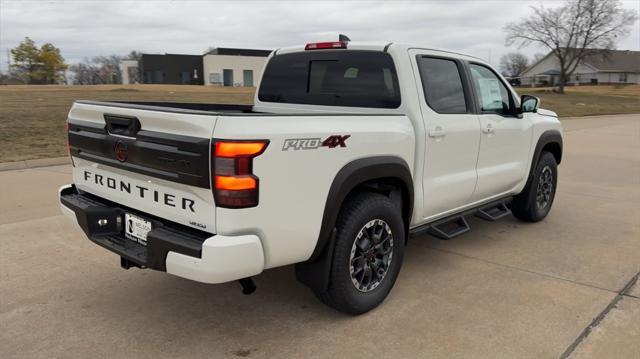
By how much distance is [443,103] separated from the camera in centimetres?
426

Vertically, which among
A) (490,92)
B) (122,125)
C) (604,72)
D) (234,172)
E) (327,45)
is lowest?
(234,172)

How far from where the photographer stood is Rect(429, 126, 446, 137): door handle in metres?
4.01

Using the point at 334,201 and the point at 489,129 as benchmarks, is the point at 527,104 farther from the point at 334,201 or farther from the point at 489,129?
the point at 334,201

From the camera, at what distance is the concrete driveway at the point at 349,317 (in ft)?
10.6

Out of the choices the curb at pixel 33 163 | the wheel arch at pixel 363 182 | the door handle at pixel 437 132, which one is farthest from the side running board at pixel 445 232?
the curb at pixel 33 163

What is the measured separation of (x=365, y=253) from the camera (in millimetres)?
3578

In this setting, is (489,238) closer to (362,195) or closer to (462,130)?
(462,130)

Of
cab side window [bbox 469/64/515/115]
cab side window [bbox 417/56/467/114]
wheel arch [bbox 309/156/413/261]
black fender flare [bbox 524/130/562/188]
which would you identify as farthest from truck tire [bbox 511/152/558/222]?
wheel arch [bbox 309/156/413/261]

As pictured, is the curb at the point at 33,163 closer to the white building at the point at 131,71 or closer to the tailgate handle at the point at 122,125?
the tailgate handle at the point at 122,125

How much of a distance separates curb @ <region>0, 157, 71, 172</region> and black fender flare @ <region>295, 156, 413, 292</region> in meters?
7.77

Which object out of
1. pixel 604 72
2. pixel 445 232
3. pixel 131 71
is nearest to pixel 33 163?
pixel 445 232

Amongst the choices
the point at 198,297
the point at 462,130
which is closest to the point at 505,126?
the point at 462,130

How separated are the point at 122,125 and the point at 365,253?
5.74 ft

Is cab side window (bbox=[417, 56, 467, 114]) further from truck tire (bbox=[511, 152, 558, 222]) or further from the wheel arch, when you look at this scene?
truck tire (bbox=[511, 152, 558, 222])
